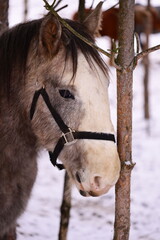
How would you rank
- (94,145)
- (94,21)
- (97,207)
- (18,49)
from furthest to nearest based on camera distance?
(97,207), (94,21), (18,49), (94,145)

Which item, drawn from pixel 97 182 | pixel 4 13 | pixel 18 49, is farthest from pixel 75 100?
pixel 4 13

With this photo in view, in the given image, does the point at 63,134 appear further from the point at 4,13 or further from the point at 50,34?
the point at 4,13

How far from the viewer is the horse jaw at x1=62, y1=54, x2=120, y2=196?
267 cm

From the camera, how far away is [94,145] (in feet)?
8.89

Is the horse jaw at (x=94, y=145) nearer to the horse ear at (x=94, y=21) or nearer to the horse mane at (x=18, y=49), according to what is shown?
the horse mane at (x=18, y=49)

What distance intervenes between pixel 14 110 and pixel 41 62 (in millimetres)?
463

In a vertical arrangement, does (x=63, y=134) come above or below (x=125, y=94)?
below

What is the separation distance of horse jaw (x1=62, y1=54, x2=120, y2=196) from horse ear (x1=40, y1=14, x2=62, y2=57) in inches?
8.3

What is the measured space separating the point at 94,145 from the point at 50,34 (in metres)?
0.80

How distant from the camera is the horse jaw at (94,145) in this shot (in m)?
2.67

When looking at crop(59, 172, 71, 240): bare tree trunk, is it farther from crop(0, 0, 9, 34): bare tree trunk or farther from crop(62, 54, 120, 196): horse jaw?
crop(0, 0, 9, 34): bare tree trunk

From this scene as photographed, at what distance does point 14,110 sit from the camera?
323 cm

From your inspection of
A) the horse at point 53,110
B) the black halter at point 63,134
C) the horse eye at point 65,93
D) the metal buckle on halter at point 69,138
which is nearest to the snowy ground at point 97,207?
the horse at point 53,110

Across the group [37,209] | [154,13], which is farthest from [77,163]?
[154,13]
